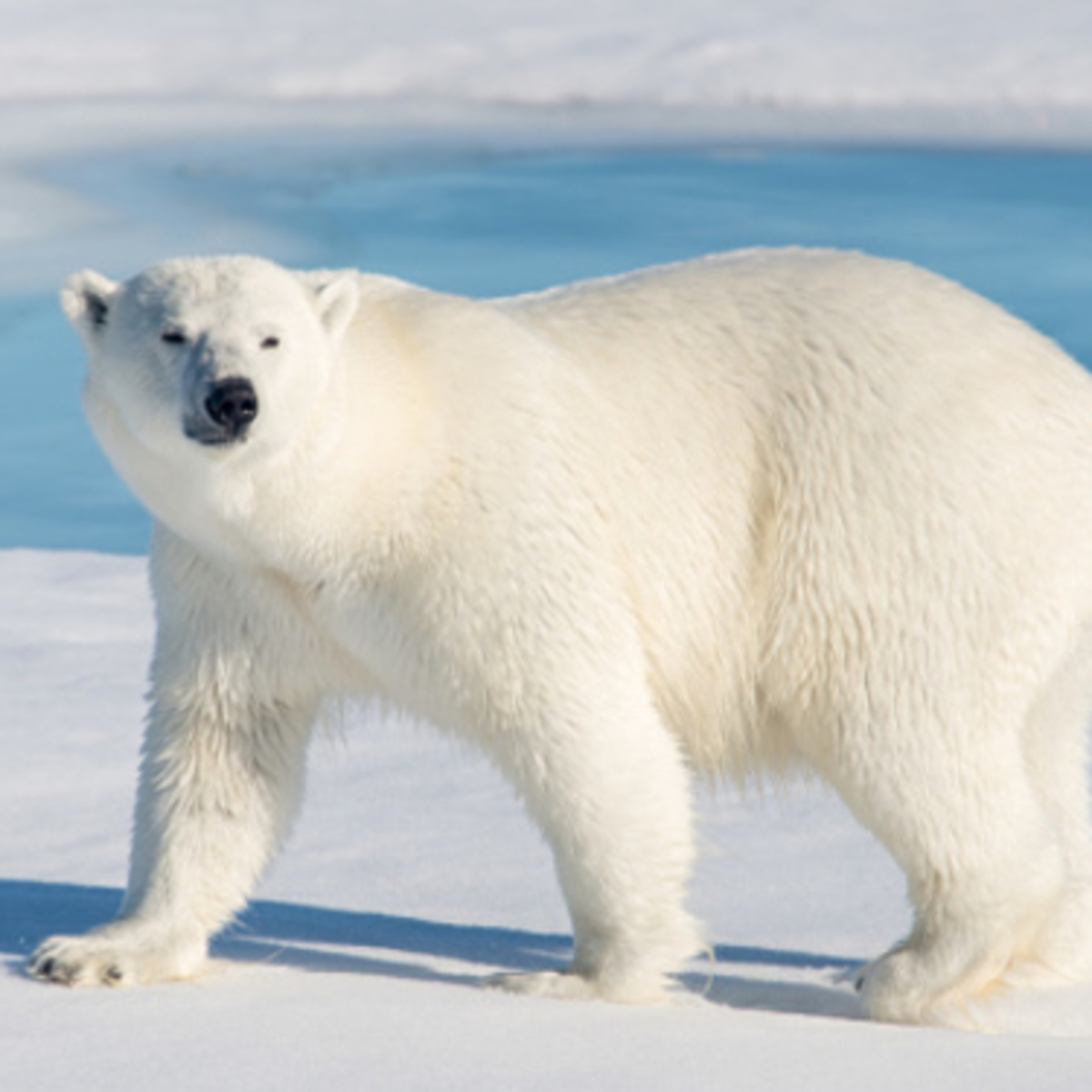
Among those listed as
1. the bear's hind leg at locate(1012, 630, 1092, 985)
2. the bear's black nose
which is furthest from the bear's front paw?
the bear's hind leg at locate(1012, 630, 1092, 985)

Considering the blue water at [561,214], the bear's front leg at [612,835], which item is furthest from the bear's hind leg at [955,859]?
the blue water at [561,214]

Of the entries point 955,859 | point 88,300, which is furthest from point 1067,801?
point 88,300

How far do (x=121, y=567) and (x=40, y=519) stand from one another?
3.20m

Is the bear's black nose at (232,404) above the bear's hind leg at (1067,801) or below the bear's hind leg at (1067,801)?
above

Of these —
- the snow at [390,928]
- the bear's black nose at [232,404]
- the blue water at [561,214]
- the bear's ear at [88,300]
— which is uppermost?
the bear's ear at [88,300]

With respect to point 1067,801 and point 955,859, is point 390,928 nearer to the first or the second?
point 955,859

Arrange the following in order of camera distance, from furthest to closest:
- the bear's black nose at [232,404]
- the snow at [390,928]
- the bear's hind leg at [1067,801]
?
the bear's hind leg at [1067,801]
the bear's black nose at [232,404]
the snow at [390,928]

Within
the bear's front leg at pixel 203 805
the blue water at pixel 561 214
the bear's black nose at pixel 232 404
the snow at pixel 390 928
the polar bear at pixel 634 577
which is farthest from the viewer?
the blue water at pixel 561 214

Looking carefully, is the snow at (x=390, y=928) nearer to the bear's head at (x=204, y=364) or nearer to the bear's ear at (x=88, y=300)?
the bear's head at (x=204, y=364)

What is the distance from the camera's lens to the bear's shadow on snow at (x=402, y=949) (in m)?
3.47

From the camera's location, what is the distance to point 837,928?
3977 millimetres

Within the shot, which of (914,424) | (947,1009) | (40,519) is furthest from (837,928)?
(40,519)

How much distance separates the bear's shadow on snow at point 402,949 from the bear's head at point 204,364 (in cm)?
82

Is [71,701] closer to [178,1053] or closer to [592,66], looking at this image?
[178,1053]
